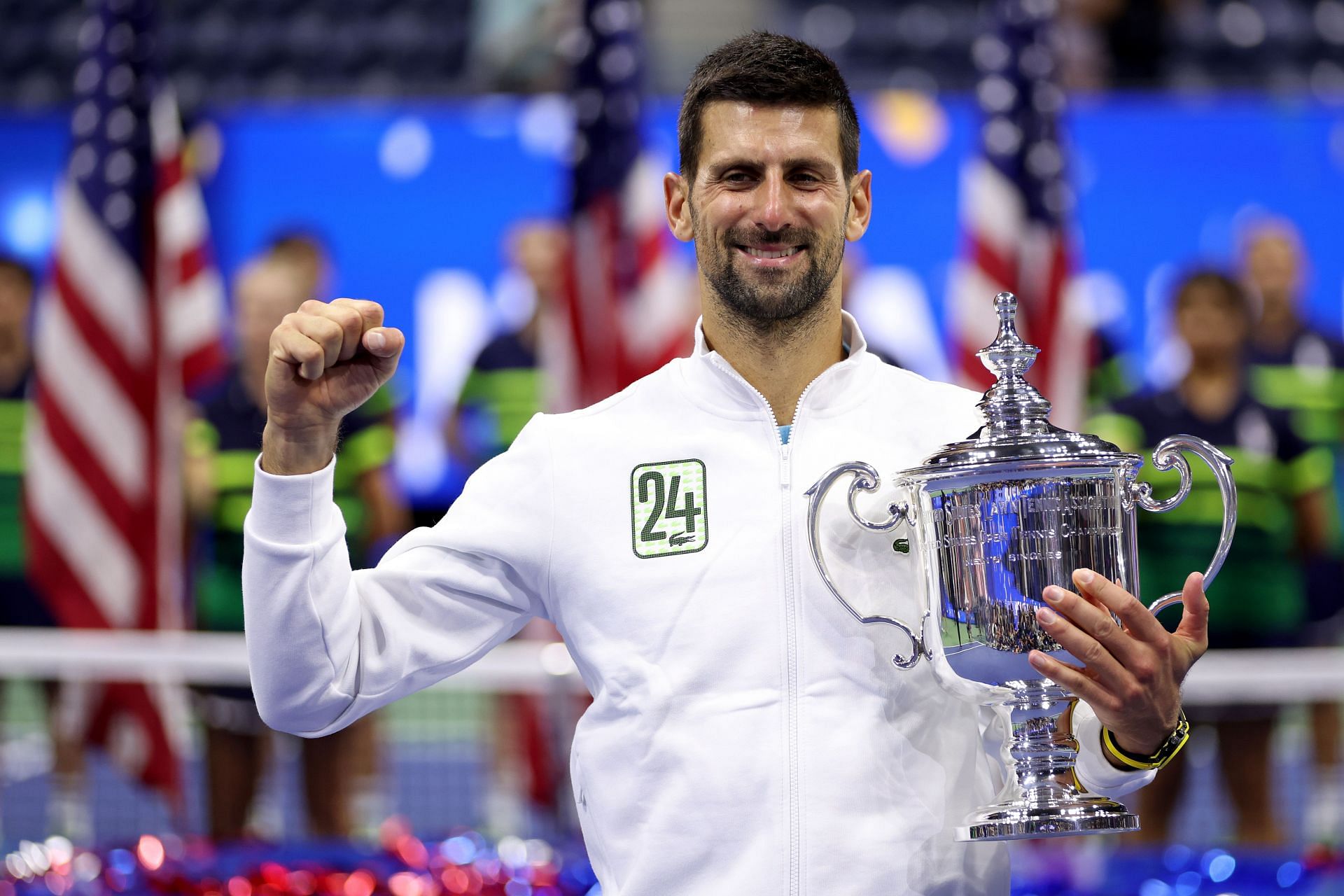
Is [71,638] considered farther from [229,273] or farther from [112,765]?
[229,273]

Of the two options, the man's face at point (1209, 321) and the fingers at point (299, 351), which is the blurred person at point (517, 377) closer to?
the man's face at point (1209, 321)

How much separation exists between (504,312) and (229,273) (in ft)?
5.43

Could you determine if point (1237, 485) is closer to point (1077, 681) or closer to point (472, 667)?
point (472, 667)

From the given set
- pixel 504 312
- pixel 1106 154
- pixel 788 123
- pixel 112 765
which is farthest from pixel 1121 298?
pixel 788 123

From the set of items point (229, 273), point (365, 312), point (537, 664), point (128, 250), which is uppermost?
point (229, 273)

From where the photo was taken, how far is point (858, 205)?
83.0 inches

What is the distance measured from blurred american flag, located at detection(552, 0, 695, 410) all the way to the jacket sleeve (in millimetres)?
3567

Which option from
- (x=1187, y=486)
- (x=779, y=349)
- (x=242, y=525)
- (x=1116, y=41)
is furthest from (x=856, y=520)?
(x=1116, y=41)

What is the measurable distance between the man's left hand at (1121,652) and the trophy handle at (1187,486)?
0.07 m

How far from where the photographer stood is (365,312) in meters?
1.83

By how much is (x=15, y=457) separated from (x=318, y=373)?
4.72 meters

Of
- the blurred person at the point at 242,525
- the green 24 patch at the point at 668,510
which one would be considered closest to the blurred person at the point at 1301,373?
the blurred person at the point at 242,525

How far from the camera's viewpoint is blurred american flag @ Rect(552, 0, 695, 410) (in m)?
5.67

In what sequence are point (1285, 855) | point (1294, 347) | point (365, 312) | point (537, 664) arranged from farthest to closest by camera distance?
point (1294, 347) → point (537, 664) → point (1285, 855) → point (365, 312)
